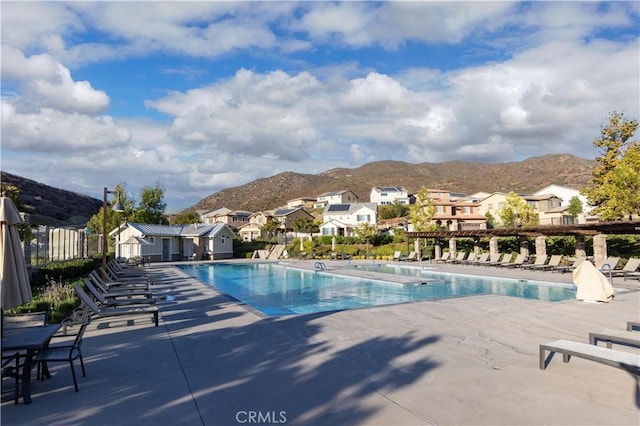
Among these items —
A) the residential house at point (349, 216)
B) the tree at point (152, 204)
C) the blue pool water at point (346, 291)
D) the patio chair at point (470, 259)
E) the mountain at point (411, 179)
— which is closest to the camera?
the blue pool water at point (346, 291)

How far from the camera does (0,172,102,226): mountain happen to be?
185ft

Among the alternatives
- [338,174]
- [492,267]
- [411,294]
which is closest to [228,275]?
[411,294]

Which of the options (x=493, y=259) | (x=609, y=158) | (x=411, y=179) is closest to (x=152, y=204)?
(x=493, y=259)

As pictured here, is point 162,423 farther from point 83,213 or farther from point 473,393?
point 83,213

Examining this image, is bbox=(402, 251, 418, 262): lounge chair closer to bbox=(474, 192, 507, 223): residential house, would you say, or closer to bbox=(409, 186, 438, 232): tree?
bbox=(409, 186, 438, 232): tree

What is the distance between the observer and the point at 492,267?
23.0m

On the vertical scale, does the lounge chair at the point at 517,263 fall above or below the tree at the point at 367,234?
below

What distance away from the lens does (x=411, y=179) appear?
11956 cm

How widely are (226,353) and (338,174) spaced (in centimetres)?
13433

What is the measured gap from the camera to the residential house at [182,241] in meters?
34.4

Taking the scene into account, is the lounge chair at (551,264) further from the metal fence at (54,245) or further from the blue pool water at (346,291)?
the metal fence at (54,245)

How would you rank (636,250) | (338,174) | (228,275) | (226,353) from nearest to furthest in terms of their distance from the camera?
(226,353) → (636,250) → (228,275) → (338,174)

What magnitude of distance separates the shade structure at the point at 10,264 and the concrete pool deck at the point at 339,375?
3.39ft

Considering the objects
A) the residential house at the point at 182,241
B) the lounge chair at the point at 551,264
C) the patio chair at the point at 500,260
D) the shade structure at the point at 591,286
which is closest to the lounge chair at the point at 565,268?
the lounge chair at the point at 551,264
